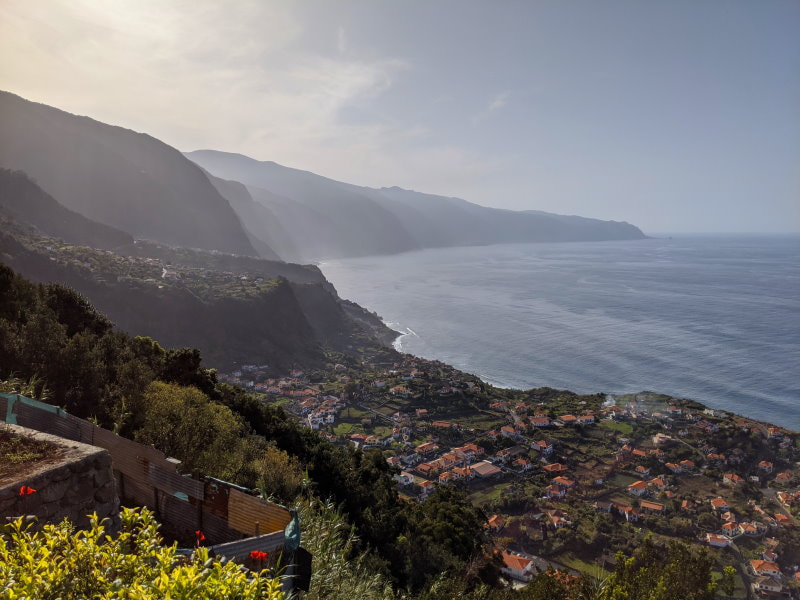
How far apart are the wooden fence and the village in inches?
652

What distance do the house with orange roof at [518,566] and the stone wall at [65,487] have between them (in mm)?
18216

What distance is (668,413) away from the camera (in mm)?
37250

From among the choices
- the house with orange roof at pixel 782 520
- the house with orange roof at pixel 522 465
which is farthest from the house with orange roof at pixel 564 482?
the house with orange roof at pixel 782 520

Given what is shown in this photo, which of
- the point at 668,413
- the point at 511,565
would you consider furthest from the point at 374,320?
the point at 511,565

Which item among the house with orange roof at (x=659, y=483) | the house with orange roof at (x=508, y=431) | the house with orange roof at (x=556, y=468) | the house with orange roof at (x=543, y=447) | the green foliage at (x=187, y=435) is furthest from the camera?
the house with orange roof at (x=508, y=431)

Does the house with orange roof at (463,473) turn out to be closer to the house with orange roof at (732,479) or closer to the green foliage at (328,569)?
the house with orange roof at (732,479)

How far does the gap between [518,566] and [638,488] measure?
12.8 m

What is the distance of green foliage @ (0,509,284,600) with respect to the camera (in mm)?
2398

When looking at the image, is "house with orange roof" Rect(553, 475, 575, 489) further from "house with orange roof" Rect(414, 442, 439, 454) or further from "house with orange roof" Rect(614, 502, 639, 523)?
"house with orange roof" Rect(414, 442, 439, 454)

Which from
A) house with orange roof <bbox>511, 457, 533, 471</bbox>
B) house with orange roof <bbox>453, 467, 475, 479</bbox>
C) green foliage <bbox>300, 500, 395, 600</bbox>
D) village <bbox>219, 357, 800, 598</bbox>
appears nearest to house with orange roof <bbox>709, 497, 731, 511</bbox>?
village <bbox>219, 357, 800, 598</bbox>

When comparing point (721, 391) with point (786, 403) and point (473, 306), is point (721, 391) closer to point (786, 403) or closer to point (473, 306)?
point (786, 403)

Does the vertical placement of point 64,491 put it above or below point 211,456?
above

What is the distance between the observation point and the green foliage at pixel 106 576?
2398 mm

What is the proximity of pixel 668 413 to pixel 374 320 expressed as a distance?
152ft
